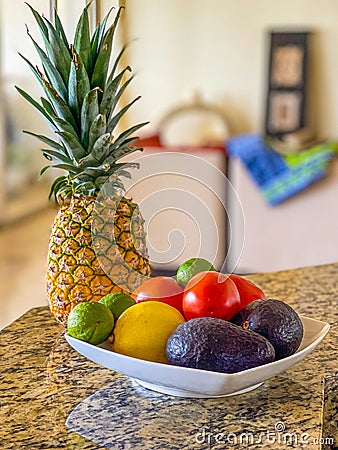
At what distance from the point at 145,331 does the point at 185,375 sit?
103 millimetres

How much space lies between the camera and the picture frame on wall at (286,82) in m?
6.09

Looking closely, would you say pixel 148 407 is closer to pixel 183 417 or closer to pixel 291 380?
pixel 183 417

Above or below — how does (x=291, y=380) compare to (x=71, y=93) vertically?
below

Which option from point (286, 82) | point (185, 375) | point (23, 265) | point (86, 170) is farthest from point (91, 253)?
point (286, 82)

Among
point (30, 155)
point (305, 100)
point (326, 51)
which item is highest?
point (326, 51)

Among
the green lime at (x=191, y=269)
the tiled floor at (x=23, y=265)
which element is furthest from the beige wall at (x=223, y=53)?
the green lime at (x=191, y=269)

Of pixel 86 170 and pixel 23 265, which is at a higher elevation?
pixel 86 170

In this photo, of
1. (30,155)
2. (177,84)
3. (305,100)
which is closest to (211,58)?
(177,84)

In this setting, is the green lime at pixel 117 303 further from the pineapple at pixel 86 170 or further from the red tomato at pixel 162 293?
the pineapple at pixel 86 170

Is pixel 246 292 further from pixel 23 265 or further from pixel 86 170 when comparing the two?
pixel 23 265

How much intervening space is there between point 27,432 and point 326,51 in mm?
5603

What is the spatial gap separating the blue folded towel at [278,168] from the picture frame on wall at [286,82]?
5.80 ft

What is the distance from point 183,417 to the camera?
1.02 meters

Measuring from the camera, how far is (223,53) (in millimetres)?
6348
